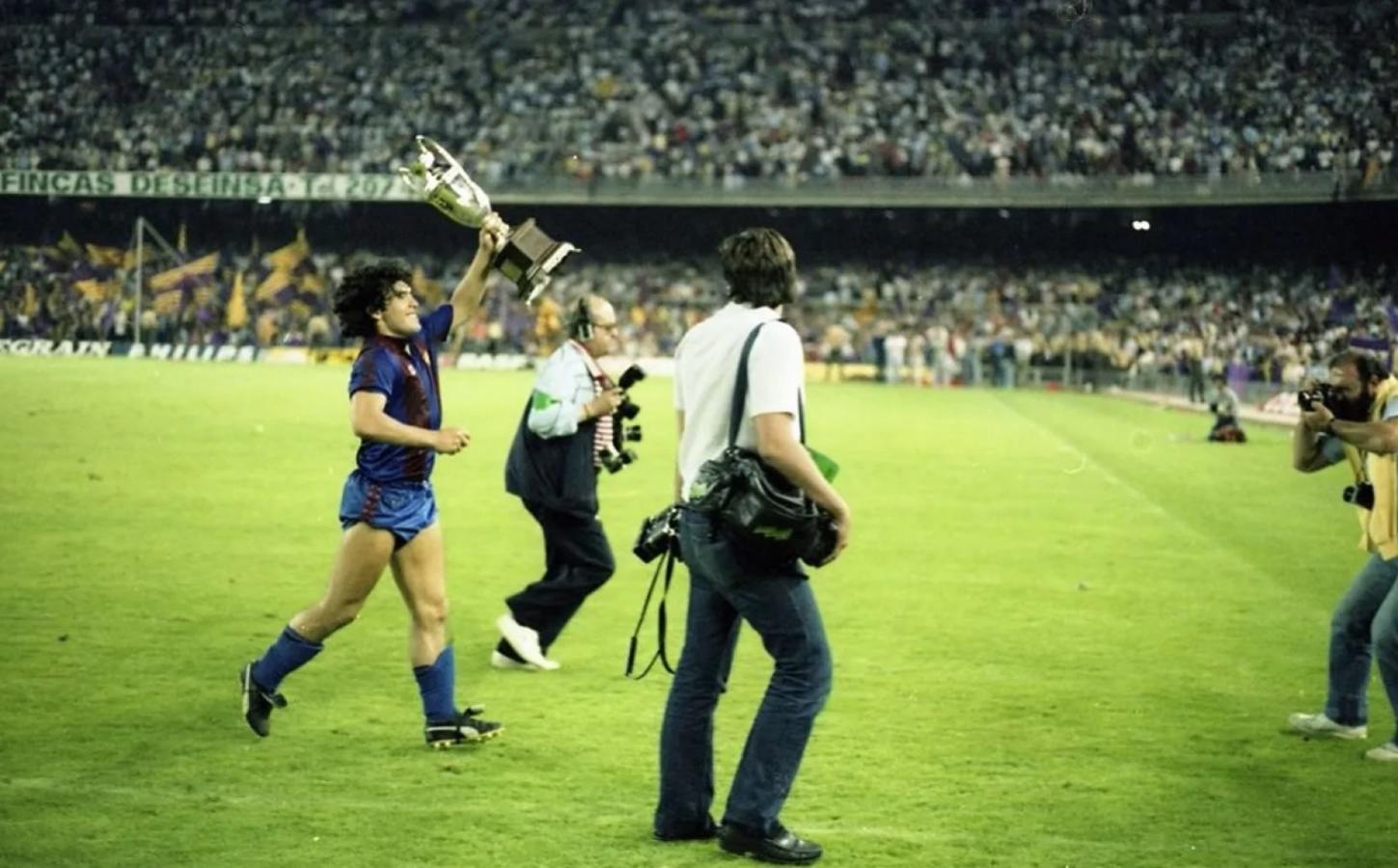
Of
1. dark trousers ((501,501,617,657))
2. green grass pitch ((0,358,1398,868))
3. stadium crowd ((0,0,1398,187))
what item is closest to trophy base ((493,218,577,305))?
green grass pitch ((0,358,1398,868))

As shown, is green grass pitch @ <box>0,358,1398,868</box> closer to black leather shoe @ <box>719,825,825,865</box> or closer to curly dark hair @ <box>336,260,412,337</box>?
black leather shoe @ <box>719,825,825,865</box>

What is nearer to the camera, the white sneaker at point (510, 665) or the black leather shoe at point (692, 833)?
the black leather shoe at point (692, 833)

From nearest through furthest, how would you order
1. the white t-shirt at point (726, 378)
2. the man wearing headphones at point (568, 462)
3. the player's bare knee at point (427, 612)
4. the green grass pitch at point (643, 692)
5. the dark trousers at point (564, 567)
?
the white t-shirt at point (726, 378), the green grass pitch at point (643, 692), the player's bare knee at point (427, 612), the man wearing headphones at point (568, 462), the dark trousers at point (564, 567)

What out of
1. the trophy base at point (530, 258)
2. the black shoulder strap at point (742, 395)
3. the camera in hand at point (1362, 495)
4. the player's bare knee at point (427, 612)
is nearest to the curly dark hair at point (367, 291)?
the trophy base at point (530, 258)

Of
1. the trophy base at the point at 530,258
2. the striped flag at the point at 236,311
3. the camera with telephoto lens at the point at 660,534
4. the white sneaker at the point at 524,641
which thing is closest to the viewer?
the camera with telephoto lens at the point at 660,534

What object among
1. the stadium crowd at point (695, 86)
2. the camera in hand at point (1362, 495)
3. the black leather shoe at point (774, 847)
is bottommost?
the black leather shoe at point (774, 847)

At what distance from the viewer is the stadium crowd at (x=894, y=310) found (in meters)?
45.8

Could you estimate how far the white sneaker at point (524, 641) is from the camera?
9.25 meters

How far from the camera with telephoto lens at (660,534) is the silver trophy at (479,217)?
3.29 feet

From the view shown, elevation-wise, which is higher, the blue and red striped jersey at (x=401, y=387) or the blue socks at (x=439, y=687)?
the blue and red striped jersey at (x=401, y=387)

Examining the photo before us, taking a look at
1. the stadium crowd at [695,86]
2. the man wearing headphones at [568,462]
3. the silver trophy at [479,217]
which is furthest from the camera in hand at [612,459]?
the stadium crowd at [695,86]

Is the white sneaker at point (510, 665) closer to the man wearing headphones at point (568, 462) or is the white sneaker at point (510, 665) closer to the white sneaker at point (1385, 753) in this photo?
the man wearing headphones at point (568, 462)

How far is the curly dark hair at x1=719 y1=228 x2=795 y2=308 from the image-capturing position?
5.71 meters

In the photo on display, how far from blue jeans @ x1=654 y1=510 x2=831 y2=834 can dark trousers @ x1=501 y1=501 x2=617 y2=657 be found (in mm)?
2958
